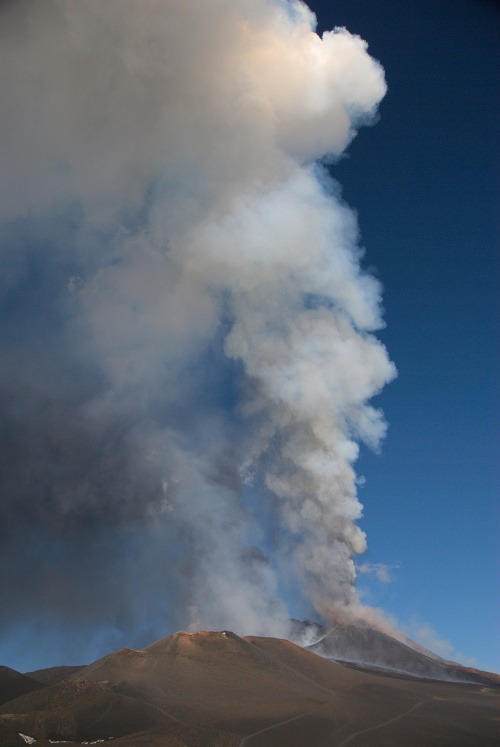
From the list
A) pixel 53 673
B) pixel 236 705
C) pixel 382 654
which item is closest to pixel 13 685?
pixel 53 673

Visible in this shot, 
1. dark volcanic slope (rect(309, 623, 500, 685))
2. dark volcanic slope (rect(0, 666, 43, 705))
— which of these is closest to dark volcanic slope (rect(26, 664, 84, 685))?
dark volcanic slope (rect(0, 666, 43, 705))

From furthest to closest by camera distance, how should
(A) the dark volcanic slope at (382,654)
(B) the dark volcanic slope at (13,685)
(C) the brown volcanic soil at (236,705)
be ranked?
(A) the dark volcanic slope at (382,654)
(B) the dark volcanic slope at (13,685)
(C) the brown volcanic soil at (236,705)

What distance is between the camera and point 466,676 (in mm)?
81188

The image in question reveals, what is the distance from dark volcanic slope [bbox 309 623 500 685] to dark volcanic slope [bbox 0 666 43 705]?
140 feet

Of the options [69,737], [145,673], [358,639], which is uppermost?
[358,639]

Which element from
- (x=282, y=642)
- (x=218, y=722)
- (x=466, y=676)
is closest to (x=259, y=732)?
(x=218, y=722)

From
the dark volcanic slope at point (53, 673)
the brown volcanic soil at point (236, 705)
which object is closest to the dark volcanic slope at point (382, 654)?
the brown volcanic soil at point (236, 705)

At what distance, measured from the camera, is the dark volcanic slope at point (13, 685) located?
202ft

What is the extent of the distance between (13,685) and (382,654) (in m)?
51.2

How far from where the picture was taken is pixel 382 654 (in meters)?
87.6

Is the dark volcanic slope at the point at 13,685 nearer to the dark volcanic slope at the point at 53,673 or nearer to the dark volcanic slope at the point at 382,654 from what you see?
the dark volcanic slope at the point at 53,673

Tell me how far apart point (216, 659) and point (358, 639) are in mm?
38090

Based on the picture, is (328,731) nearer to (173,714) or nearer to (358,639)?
(173,714)

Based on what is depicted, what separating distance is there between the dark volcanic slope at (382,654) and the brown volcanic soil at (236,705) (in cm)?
1528
